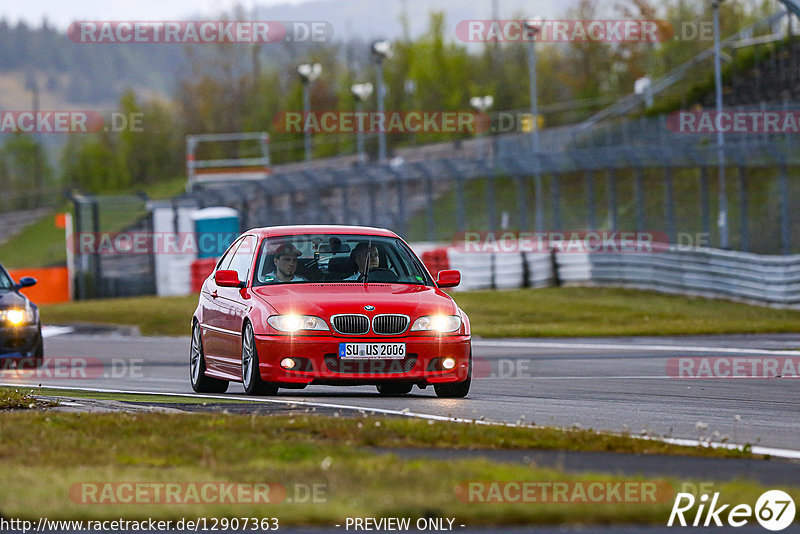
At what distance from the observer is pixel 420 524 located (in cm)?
625

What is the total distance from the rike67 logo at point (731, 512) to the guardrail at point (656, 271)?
870 inches

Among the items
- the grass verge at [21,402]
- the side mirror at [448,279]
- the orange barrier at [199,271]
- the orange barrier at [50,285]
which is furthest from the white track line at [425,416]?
the orange barrier at [50,285]

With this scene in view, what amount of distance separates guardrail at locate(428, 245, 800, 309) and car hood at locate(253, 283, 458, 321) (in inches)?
693

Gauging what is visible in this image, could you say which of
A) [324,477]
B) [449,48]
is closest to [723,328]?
[324,477]

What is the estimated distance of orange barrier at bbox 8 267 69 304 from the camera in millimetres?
47000

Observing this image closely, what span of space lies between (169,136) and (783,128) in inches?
3394

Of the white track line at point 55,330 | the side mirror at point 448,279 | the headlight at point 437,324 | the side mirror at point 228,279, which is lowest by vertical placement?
the white track line at point 55,330

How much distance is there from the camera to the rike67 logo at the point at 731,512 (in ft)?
20.7

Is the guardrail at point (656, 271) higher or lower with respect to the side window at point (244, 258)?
lower

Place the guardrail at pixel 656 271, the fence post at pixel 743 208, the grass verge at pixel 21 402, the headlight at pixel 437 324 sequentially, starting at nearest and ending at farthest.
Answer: the grass verge at pixel 21 402
the headlight at pixel 437 324
the guardrail at pixel 656 271
the fence post at pixel 743 208

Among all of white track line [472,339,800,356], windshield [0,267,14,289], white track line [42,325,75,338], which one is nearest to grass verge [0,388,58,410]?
windshield [0,267,14,289]

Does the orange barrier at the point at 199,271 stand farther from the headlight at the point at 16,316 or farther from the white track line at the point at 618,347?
the headlight at the point at 16,316

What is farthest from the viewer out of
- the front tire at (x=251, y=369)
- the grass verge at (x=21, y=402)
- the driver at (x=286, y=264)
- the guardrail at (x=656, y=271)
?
the guardrail at (x=656, y=271)

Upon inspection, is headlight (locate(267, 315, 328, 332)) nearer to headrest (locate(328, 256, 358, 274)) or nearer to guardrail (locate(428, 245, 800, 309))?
headrest (locate(328, 256, 358, 274))
